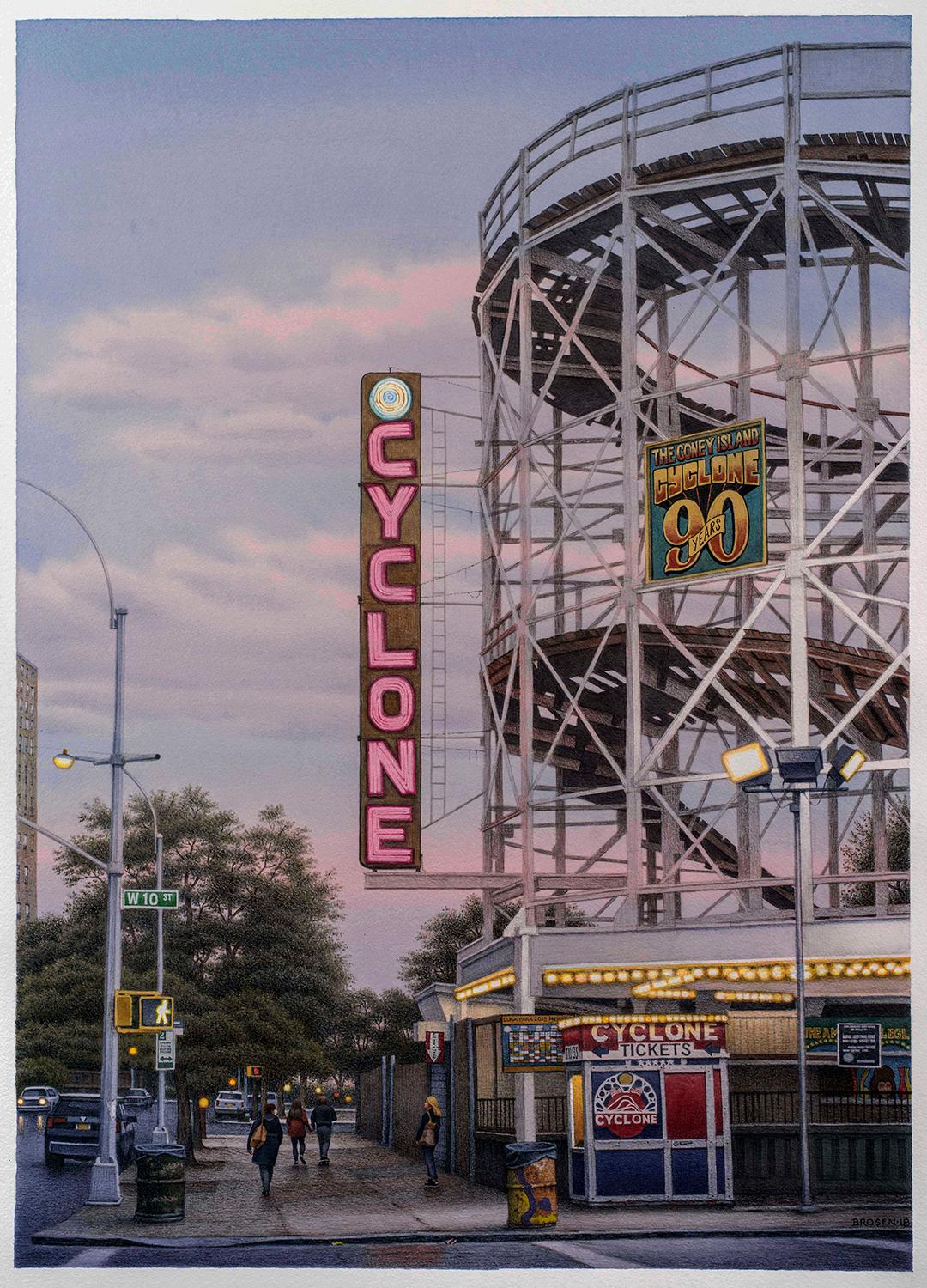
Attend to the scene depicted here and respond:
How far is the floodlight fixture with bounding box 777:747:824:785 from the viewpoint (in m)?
28.6

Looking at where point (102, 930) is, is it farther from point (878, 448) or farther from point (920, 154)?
point (920, 154)

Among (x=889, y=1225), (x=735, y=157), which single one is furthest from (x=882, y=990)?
(x=735, y=157)

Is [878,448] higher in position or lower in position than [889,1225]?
higher

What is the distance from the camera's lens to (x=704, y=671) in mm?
36500

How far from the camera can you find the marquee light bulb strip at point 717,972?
100 feet

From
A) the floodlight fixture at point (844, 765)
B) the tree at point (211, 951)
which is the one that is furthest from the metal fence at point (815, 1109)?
the tree at point (211, 951)

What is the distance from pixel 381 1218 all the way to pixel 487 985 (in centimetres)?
895

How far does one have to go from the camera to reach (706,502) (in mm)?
34469

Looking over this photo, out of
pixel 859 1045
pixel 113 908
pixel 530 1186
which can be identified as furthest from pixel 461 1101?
pixel 530 1186

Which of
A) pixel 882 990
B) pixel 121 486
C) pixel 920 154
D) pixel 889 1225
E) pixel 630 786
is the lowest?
pixel 889 1225

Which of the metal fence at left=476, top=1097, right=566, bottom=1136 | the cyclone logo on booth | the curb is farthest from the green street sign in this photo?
the cyclone logo on booth

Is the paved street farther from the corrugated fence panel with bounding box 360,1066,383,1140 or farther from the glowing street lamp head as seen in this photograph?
the corrugated fence panel with bounding box 360,1066,383,1140

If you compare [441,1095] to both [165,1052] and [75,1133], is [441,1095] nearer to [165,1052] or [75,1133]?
[165,1052]

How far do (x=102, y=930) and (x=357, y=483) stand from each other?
2257cm
